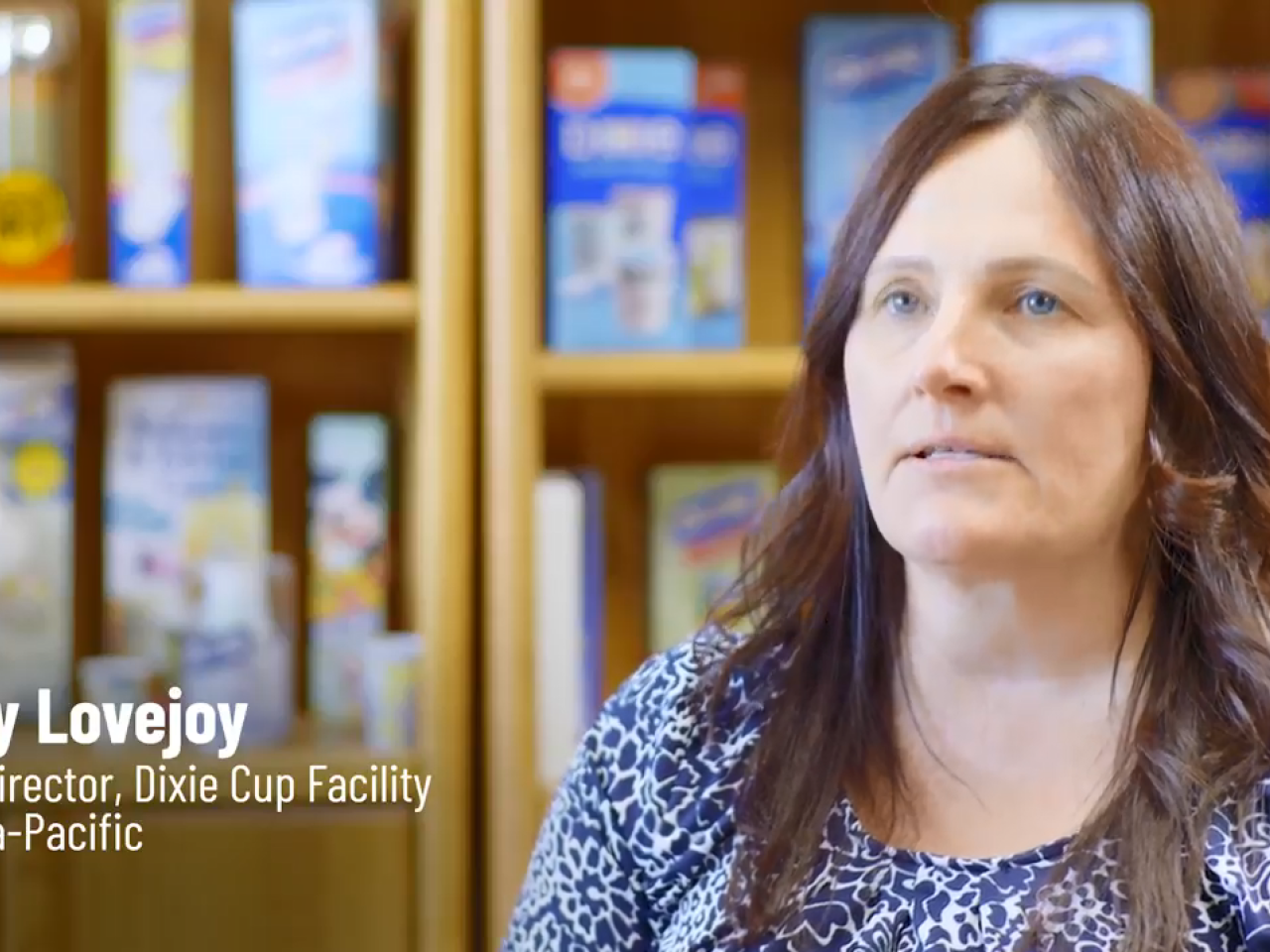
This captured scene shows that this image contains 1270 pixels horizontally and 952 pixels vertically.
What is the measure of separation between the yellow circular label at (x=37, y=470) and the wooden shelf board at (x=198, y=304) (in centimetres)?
13

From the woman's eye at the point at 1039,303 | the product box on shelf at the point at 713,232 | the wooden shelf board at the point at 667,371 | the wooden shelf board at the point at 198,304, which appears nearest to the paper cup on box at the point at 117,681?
the wooden shelf board at the point at 198,304

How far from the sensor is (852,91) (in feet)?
4.83

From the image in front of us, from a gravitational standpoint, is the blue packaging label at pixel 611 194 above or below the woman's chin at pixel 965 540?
above

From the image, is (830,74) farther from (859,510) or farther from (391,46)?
(859,510)

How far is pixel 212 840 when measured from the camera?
4.48 feet

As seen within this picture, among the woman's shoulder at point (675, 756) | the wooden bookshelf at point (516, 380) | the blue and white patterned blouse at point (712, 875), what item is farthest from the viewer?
the wooden bookshelf at point (516, 380)

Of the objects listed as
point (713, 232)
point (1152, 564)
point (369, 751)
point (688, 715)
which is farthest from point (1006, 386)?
point (369, 751)

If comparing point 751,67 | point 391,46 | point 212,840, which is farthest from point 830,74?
point 212,840

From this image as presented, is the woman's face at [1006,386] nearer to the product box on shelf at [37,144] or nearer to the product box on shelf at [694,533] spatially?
the product box on shelf at [694,533]

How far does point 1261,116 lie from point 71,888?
138 cm

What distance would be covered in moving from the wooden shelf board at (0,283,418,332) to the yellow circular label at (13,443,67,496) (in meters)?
0.13

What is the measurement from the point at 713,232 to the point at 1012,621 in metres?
0.64

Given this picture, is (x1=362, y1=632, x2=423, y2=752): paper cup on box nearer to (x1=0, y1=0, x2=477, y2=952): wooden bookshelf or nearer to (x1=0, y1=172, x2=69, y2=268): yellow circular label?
(x1=0, y1=0, x2=477, y2=952): wooden bookshelf

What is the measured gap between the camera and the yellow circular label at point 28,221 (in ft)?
4.51
